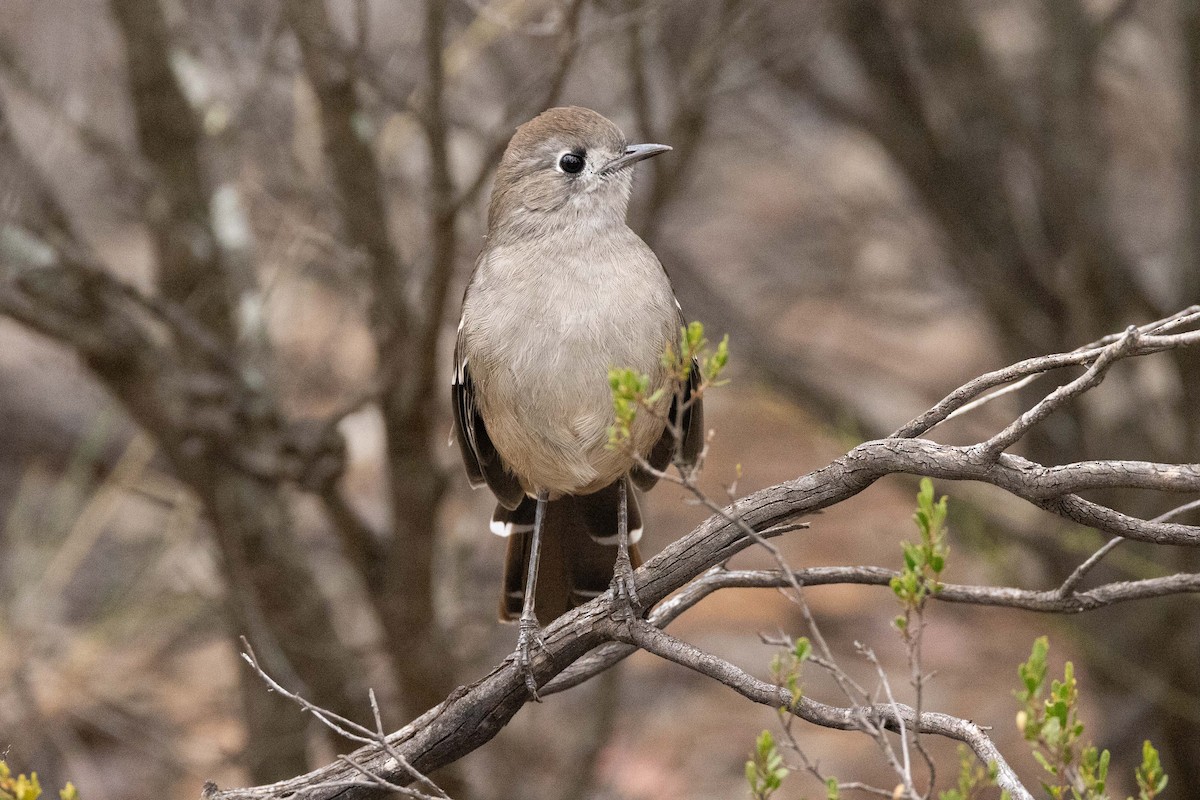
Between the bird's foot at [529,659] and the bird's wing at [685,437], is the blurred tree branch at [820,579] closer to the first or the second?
the bird's foot at [529,659]

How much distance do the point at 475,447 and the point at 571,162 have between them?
997 mm

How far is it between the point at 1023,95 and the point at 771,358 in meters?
2.05

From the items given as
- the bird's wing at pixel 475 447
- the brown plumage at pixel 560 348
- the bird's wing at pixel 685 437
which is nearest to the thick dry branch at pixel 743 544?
the brown plumage at pixel 560 348

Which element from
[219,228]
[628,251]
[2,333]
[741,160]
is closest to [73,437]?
[2,333]

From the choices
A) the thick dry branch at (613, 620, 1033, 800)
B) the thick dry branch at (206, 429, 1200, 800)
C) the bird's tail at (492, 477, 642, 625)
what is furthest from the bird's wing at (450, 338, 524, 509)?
the thick dry branch at (613, 620, 1033, 800)

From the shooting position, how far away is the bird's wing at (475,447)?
4.25 metres

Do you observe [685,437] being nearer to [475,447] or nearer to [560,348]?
[560,348]

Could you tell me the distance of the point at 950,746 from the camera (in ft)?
26.9

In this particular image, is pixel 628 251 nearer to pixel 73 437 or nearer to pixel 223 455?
pixel 223 455

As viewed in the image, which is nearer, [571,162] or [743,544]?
[743,544]

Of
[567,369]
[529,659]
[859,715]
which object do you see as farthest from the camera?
[567,369]

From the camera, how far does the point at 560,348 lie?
12.3 ft


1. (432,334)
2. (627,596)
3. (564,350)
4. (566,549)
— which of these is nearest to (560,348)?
(564,350)

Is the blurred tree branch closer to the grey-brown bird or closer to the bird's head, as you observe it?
the grey-brown bird
